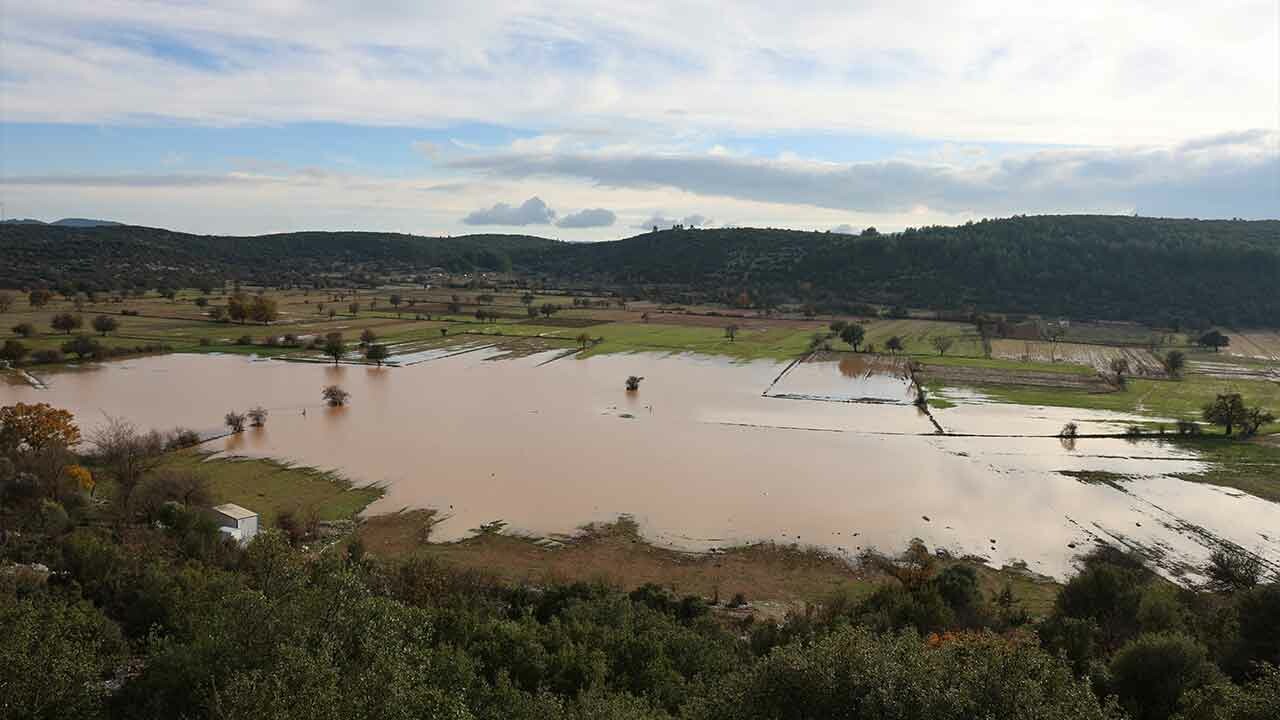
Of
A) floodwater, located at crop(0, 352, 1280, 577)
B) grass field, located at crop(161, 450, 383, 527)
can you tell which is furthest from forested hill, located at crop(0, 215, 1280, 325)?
grass field, located at crop(161, 450, 383, 527)

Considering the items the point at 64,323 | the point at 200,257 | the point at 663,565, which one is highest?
the point at 200,257

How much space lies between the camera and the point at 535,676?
1504 cm

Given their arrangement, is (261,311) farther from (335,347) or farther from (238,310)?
(335,347)

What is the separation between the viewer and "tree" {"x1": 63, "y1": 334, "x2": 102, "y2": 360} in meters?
59.2

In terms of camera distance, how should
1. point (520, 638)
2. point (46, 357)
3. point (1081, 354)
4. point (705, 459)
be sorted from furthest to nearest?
point (1081, 354) < point (46, 357) < point (705, 459) < point (520, 638)

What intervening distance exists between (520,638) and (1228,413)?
4102cm

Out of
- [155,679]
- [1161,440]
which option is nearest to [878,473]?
[1161,440]

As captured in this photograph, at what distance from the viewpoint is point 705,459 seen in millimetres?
35812

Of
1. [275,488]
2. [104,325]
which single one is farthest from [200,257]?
[275,488]

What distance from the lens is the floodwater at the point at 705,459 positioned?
27828 mm

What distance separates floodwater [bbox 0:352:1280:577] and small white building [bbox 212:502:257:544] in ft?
17.2

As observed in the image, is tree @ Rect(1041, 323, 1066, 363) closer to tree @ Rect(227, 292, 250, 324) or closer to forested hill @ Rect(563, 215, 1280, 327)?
forested hill @ Rect(563, 215, 1280, 327)

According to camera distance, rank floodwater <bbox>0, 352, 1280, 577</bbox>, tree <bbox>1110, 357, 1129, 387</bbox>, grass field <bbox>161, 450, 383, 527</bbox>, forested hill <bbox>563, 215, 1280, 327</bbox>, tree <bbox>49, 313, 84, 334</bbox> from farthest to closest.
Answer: forested hill <bbox>563, 215, 1280, 327</bbox> → tree <bbox>49, 313, 84, 334</bbox> → tree <bbox>1110, 357, 1129, 387</bbox> → grass field <bbox>161, 450, 383, 527</bbox> → floodwater <bbox>0, 352, 1280, 577</bbox>

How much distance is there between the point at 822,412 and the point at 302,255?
154 meters
